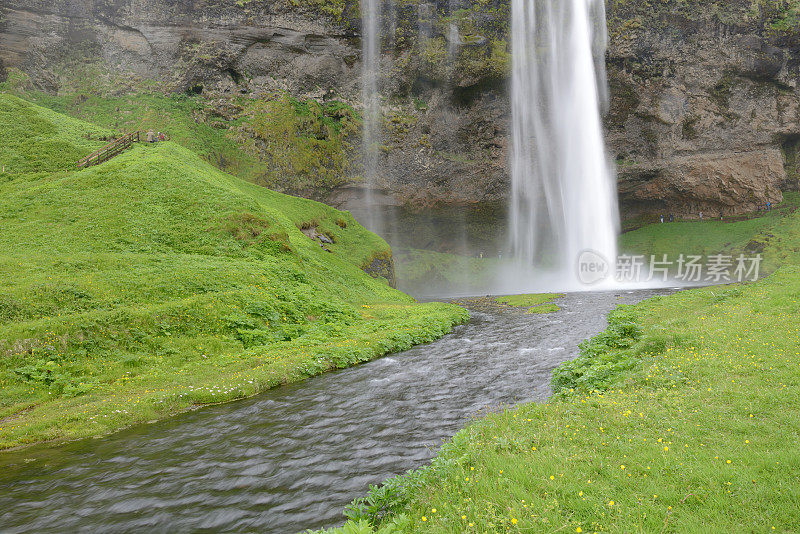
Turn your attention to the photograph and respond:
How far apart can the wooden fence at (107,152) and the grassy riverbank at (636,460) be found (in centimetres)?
3783

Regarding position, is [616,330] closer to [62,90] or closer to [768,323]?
[768,323]

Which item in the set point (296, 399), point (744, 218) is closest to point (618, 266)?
point (744, 218)

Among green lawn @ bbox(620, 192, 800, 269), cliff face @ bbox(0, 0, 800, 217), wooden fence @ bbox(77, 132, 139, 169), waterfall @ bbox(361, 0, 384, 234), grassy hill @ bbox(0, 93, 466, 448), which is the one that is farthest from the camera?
green lawn @ bbox(620, 192, 800, 269)

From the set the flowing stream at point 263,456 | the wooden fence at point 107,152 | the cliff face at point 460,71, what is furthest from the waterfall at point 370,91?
the flowing stream at point 263,456

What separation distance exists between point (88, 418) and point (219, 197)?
22131mm

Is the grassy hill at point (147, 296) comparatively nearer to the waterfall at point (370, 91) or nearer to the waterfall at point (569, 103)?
the waterfall at point (370, 91)

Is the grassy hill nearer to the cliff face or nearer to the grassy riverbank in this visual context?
the grassy riverbank

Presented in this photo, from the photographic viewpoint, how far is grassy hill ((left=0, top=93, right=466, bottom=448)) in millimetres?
15078

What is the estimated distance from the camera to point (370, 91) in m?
67.4

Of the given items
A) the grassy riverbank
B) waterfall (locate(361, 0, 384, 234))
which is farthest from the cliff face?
the grassy riverbank

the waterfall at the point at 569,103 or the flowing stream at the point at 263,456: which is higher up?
the waterfall at the point at 569,103

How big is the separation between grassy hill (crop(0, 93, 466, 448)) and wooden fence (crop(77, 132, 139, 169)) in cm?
111

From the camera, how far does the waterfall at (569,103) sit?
63.1m

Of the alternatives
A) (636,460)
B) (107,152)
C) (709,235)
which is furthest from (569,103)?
(636,460)
